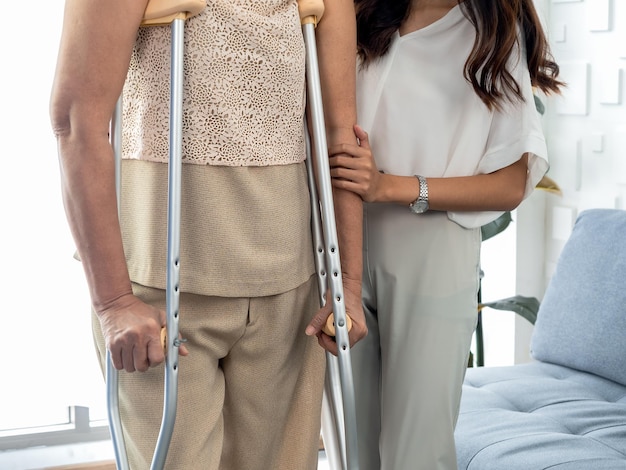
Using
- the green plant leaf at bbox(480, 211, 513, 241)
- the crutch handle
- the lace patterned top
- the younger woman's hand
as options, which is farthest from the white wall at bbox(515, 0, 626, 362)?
the crutch handle

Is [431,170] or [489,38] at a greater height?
[489,38]

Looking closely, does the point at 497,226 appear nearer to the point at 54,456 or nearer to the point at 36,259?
the point at 36,259

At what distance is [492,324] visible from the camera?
4.00 metres

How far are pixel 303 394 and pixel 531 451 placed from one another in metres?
0.93

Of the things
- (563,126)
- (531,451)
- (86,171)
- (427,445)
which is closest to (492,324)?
(563,126)

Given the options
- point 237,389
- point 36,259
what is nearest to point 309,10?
point 237,389

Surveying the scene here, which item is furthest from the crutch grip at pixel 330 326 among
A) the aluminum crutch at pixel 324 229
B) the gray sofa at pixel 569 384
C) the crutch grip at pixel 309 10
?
the gray sofa at pixel 569 384

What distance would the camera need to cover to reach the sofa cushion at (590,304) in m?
2.61

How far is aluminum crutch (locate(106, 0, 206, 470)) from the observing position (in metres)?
1.22

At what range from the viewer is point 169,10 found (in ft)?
4.01

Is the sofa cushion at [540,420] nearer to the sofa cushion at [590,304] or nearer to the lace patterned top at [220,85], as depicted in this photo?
the sofa cushion at [590,304]

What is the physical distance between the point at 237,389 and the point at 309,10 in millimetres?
643

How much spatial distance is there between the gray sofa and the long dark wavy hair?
3.05 feet

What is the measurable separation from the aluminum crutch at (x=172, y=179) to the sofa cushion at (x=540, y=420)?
3.76 ft
